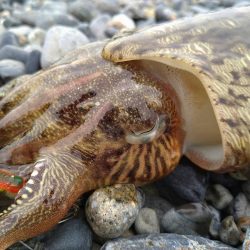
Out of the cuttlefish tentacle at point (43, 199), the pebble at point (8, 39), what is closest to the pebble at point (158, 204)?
the cuttlefish tentacle at point (43, 199)

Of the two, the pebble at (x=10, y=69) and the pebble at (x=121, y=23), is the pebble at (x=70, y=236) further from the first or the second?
the pebble at (x=121, y=23)

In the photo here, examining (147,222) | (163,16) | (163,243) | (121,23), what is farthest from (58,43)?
(163,243)

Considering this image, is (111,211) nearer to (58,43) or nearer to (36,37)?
(58,43)

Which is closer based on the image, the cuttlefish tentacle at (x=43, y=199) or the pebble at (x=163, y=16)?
the cuttlefish tentacle at (x=43, y=199)

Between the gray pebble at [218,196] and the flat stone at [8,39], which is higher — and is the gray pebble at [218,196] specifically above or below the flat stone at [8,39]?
above

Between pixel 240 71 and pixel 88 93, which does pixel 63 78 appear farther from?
pixel 240 71

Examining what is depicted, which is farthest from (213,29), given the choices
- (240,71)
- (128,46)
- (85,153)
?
(85,153)

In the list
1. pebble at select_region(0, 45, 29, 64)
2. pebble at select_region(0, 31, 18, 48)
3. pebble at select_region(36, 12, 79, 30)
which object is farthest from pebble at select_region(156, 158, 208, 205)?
pebble at select_region(36, 12, 79, 30)
